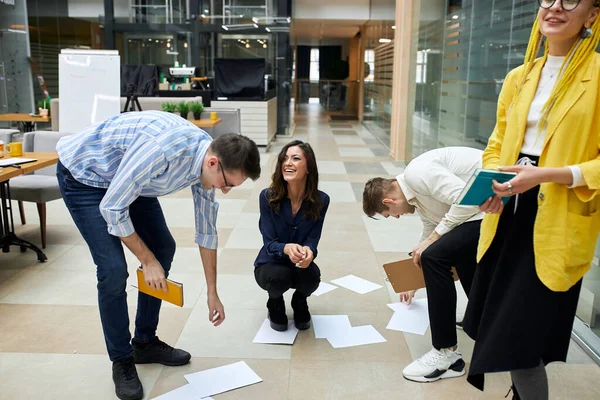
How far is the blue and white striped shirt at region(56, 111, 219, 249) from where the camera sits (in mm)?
2014

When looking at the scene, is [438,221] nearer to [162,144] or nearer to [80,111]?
[162,144]

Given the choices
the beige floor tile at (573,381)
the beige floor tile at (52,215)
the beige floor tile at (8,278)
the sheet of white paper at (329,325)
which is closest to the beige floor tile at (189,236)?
the beige floor tile at (52,215)

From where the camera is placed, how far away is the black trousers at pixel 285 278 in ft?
9.87

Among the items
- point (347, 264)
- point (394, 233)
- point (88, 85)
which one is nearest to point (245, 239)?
point (347, 264)

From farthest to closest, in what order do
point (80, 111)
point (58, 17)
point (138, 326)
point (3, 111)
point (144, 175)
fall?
1. point (58, 17)
2. point (3, 111)
3. point (80, 111)
4. point (138, 326)
5. point (144, 175)

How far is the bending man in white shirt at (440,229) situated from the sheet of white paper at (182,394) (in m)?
1.02

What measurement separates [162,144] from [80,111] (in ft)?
18.9

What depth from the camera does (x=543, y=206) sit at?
170 centimetres

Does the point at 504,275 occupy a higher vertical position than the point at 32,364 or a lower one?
higher

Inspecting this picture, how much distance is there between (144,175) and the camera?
2.01m

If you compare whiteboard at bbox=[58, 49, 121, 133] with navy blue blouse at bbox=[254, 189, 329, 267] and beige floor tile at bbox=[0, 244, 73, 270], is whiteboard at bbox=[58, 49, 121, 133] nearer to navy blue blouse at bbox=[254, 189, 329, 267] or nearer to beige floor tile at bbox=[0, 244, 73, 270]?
beige floor tile at bbox=[0, 244, 73, 270]

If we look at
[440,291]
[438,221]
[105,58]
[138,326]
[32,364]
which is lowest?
[32,364]

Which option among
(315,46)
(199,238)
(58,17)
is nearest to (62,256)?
(199,238)

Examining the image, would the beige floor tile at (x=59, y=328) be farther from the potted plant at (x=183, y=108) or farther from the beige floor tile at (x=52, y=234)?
the potted plant at (x=183, y=108)
